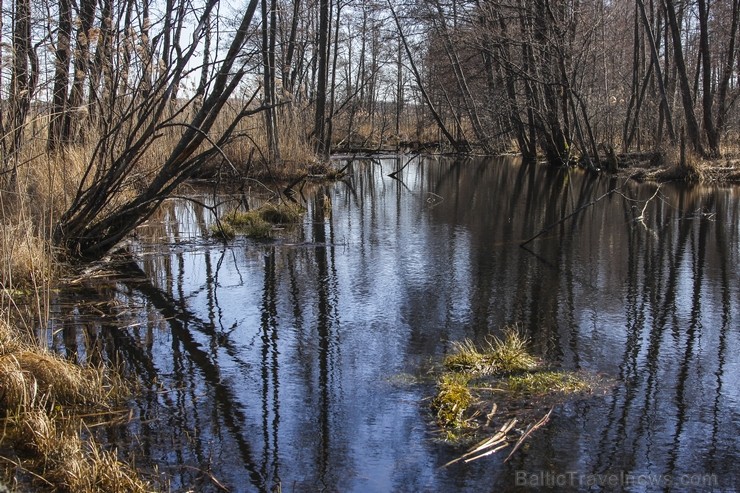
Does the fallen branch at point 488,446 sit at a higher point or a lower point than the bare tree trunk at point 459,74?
lower

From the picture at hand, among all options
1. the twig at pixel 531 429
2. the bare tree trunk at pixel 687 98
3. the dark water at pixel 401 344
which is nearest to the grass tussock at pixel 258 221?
the dark water at pixel 401 344

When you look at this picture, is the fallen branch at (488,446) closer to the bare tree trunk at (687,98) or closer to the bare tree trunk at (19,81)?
the bare tree trunk at (19,81)

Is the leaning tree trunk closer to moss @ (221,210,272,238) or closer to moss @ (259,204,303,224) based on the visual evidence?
moss @ (221,210,272,238)

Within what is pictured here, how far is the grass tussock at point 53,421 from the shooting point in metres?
3.57

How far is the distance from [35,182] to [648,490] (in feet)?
24.5

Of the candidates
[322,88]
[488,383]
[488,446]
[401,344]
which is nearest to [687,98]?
[322,88]

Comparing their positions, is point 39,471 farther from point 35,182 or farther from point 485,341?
point 35,182

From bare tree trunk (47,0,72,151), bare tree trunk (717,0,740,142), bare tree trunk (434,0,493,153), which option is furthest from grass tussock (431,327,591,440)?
bare tree trunk (434,0,493,153)

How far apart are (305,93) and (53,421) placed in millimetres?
26827

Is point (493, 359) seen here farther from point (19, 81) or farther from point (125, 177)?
point (19, 81)

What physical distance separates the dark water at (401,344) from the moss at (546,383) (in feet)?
0.70

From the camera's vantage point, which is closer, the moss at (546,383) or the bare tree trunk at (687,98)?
the moss at (546,383)

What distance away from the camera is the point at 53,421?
168 inches

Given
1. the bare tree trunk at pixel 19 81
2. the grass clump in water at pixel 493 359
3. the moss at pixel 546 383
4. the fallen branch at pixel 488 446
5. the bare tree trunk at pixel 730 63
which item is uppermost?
the bare tree trunk at pixel 730 63
